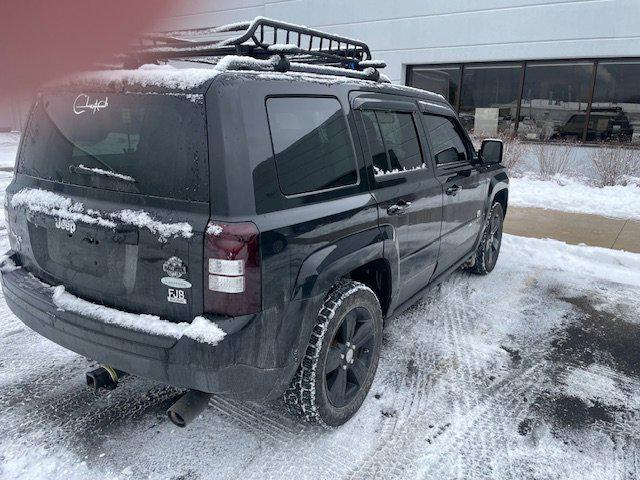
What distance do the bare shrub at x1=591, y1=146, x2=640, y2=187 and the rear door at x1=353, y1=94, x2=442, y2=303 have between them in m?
8.43

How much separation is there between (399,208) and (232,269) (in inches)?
53.5

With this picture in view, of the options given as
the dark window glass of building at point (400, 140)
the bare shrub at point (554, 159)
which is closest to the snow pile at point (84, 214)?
the dark window glass of building at point (400, 140)

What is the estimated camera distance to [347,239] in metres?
2.56

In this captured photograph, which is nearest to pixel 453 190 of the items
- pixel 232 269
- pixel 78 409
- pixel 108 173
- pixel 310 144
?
pixel 310 144

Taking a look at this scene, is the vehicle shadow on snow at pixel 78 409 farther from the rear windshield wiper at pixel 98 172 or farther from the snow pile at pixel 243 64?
the snow pile at pixel 243 64

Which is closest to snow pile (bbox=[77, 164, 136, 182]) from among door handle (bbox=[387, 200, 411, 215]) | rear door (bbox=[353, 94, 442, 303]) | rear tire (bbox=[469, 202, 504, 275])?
rear door (bbox=[353, 94, 442, 303])

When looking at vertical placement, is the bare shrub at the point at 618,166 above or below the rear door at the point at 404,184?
below

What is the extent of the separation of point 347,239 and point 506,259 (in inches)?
163

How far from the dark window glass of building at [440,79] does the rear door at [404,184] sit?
10115mm

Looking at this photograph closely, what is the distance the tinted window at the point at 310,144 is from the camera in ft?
7.40

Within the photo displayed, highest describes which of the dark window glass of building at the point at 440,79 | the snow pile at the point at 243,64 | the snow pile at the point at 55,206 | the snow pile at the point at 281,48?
the dark window glass of building at the point at 440,79

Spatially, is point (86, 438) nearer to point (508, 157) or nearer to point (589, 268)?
point (589, 268)

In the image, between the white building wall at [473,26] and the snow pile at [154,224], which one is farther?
the white building wall at [473,26]

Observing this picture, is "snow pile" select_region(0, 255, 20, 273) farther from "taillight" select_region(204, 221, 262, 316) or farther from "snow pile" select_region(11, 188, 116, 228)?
"taillight" select_region(204, 221, 262, 316)
